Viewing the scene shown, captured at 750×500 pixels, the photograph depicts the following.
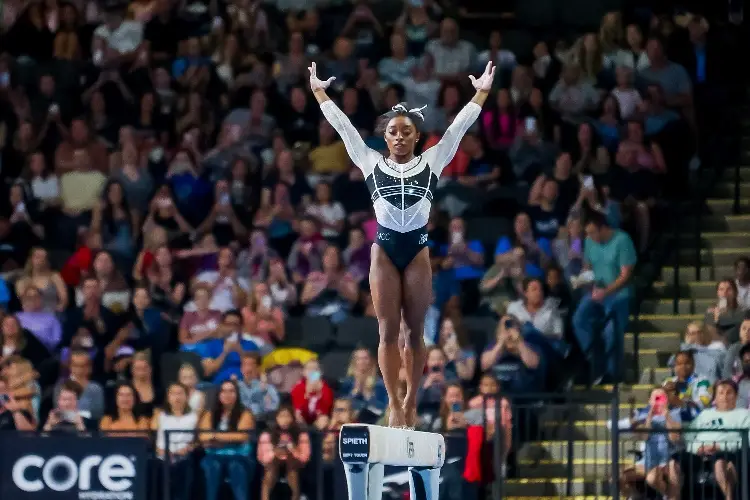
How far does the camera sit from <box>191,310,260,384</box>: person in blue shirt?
13547mm

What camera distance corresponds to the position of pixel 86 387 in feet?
43.8

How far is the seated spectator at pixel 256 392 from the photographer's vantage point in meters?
13.1

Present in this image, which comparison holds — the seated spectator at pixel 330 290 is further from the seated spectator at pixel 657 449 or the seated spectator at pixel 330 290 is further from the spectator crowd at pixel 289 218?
the seated spectator at pixel 657 449

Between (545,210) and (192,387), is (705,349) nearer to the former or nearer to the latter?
(545,210)

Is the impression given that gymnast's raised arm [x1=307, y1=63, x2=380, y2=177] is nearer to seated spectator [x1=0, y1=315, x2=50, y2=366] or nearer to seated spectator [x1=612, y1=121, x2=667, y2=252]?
seated spectator [x1=0, y1=315, x2=50, y2=366]

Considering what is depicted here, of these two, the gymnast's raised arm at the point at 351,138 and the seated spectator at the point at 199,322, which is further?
the seated spectator at the point at 199,322

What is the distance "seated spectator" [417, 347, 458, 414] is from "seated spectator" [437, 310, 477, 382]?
7.6 inches

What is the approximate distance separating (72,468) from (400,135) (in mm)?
4256

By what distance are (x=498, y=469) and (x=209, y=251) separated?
4.11 meters

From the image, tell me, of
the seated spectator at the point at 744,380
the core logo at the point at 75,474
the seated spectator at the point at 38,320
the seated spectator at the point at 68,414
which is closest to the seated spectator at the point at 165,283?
the seated spectator at the point at 38,320

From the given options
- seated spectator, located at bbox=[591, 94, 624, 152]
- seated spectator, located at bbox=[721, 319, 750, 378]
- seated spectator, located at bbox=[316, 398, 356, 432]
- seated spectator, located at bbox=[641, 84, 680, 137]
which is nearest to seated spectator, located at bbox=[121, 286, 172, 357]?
seated spectator, located at bbox=[316, 398, 356, 432]

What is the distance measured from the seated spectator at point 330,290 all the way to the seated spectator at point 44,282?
6.82ft

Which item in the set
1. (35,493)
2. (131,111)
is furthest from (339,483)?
(131,111)

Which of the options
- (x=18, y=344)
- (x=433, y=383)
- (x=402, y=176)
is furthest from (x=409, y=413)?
(x=18, y=344)
